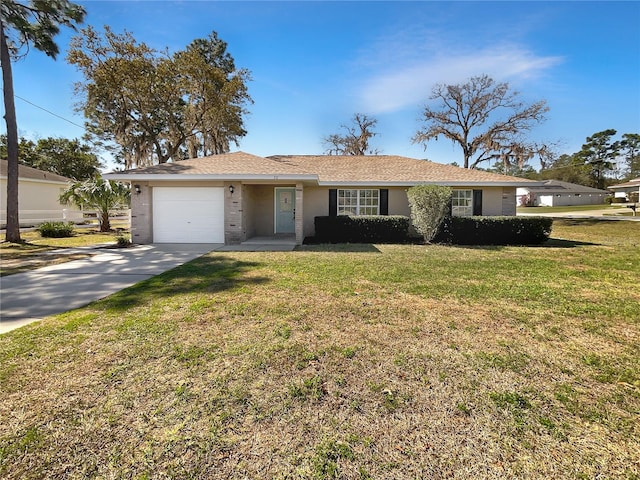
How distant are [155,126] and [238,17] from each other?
1590cm

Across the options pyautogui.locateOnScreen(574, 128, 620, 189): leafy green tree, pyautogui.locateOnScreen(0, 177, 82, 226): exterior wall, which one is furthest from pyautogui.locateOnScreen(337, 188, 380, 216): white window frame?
pyautogui.locateOnScreen(574, 128, 620, 189): leafy green tree

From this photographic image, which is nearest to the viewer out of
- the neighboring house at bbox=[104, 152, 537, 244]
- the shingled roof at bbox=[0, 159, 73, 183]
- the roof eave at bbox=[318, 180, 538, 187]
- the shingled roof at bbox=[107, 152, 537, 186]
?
the shingled roof at bbox=[107, 152, 537, 186]

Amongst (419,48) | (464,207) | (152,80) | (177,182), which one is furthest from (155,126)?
(464,207)

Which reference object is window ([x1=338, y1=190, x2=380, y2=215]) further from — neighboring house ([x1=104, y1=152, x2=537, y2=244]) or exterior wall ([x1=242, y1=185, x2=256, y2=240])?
exterior wall ([x1=242, y1=185, x2=256, y2=240])

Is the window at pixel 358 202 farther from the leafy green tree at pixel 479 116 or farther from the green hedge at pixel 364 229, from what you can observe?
the leafy green tree at pixel 479 116

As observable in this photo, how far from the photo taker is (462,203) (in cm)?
1399

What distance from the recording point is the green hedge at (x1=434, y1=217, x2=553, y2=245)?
12.0 meters

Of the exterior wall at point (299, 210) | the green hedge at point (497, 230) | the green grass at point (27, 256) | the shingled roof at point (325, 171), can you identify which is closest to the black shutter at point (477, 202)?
the shingled roof at point (325, 171)

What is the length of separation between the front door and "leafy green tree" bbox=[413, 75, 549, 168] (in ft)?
57.5

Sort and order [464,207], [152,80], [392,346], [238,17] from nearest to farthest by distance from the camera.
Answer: [392,346] < [238,17] < [464,207] < [152,80]

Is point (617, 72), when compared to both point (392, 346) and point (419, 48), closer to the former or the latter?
point (419, 48)

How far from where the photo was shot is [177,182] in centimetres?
1165

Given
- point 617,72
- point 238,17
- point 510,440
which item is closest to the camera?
point 510,440

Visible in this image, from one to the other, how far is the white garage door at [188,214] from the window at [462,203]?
32.6ft
